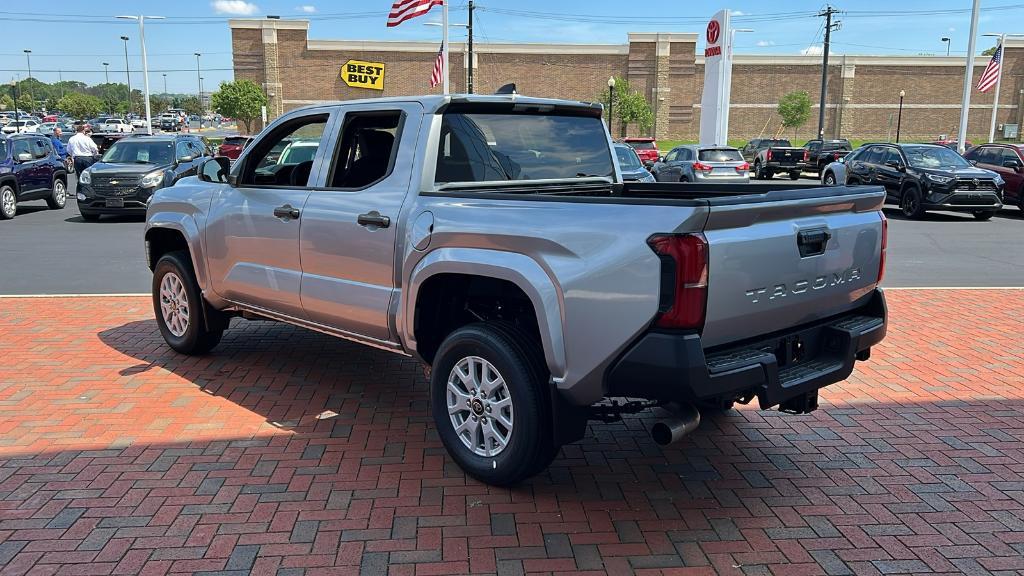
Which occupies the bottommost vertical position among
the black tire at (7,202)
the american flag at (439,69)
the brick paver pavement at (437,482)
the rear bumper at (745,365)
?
the brick paver pavement at (437,482)

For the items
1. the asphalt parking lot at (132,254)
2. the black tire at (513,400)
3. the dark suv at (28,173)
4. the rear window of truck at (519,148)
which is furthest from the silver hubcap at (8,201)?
the black tire at (513,400)

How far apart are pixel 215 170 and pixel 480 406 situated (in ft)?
10.6

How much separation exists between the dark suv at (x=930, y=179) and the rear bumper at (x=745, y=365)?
594 inches

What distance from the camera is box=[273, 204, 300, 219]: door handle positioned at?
16.7ft

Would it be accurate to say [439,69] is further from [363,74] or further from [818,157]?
[363,74]

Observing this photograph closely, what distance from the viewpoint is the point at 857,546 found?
3.57 m

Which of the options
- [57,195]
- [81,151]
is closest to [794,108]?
[81,151]

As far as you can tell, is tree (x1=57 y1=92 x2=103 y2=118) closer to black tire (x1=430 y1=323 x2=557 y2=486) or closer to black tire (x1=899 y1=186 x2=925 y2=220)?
black tire (x1=899 y1=186 x2=925 y2=220)

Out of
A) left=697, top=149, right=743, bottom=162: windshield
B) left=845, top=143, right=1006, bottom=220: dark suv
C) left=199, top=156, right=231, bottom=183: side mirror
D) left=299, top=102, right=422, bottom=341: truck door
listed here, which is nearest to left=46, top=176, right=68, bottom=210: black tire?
left=199, top=156, right=231, bottom=183: side mirror

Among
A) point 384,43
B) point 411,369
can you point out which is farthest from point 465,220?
point 384,43

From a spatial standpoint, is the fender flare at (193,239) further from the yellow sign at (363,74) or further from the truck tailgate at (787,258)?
the yellow sign at (363,74)

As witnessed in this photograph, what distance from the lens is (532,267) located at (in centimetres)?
370

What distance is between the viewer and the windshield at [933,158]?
18.0 metres

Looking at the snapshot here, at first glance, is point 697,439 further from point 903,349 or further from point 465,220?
point 903,349
